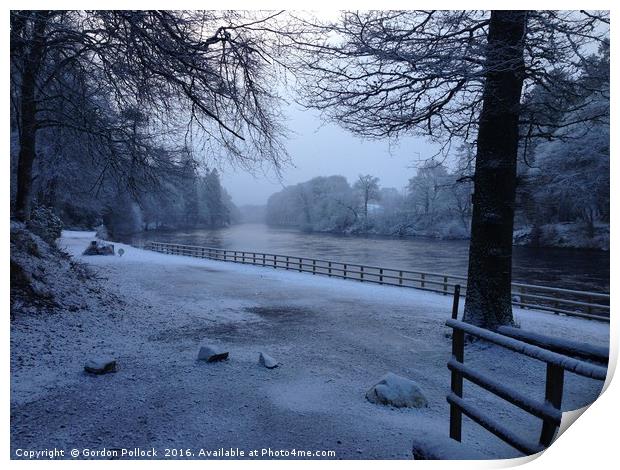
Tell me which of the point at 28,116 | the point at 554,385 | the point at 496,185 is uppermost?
the point at 28,116

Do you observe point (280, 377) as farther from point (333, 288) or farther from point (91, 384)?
point (333, 288)

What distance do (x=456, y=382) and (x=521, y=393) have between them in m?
0.39

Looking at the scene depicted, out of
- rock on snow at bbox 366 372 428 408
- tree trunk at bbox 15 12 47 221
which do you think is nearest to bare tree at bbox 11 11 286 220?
tree trunk at bbox 15 12 47 221

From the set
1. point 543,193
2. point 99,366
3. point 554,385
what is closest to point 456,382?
point 554,385

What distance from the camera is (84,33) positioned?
3611 millimetres

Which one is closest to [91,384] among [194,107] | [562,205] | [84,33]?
[194,107]

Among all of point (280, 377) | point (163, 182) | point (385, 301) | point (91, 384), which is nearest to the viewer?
point (91, 384)

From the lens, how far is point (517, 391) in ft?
7.16

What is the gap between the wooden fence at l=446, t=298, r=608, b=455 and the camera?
187 centimetres

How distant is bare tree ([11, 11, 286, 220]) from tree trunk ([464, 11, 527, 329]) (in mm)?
2191

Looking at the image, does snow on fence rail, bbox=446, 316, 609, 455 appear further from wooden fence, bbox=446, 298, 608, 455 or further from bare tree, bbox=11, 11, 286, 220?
bare tree, bbox=11, 11, 286, 220

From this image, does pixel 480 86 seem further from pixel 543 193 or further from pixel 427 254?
pixel 427 254

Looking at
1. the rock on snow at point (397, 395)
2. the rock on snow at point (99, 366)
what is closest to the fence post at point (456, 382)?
the rock on snow at point (397, 395)

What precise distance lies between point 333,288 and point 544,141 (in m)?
6.35
